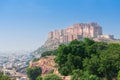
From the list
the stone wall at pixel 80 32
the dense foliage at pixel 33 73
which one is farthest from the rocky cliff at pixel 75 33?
the dense foliage at pixel 33 73

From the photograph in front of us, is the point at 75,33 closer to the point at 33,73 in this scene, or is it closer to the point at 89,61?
the point at 33,73

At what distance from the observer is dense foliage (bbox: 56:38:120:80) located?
2291 cm

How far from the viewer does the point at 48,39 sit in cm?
12975

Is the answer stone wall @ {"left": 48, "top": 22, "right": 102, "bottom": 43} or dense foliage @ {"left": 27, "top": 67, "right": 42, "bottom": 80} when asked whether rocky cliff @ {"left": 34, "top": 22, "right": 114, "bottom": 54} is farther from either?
dense foliage @ {"left": 27, "top": 67, "right": 42, "bottom": 80}

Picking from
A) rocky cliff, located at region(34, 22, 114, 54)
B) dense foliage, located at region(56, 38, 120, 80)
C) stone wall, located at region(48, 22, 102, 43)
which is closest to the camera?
dense foliage, located at region(56, 38, 120, 80)

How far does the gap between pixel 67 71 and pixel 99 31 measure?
91.7m

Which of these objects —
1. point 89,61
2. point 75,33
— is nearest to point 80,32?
point 75,33

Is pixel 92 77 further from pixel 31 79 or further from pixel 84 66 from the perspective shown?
pixel 31 79

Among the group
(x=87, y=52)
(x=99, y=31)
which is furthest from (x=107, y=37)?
(x=87, y=52)

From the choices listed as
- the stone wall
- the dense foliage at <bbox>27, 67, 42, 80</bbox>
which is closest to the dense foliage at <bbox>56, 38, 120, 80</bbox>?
the dense foliage at <bbox>27, 67, 42, 80</bbox>

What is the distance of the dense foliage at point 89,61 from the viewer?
2291cm

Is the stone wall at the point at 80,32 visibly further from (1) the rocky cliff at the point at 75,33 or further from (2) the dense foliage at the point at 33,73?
(2) the dense foliage at the point at 33,73

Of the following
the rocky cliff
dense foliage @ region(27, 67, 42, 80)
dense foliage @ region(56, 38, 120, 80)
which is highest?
the rocky cliff

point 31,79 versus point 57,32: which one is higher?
point 57,32
